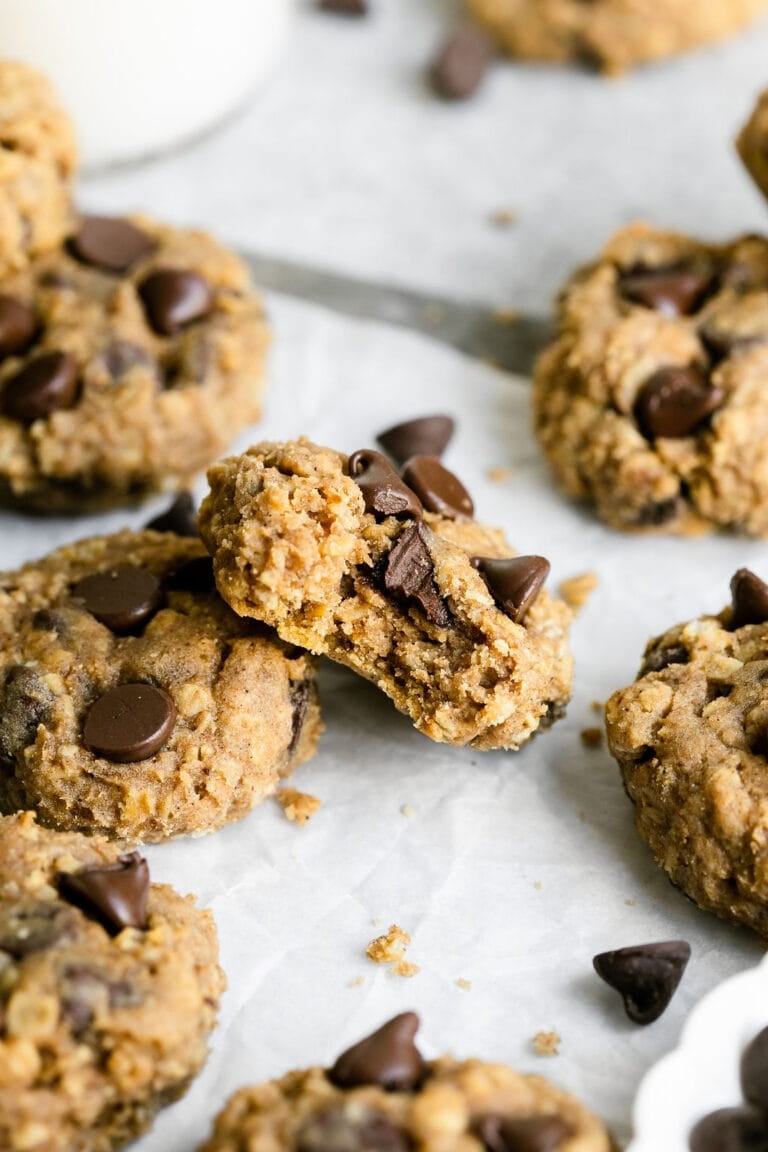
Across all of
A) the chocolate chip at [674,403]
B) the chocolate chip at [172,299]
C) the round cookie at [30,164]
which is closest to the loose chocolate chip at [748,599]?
the chocolate chip at [674,403]

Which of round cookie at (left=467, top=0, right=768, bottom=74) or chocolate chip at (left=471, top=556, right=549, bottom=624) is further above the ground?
round cookie at (left=467, top=0, right=768, bottom=74)

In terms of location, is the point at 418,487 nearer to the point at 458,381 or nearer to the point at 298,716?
the point at 298,716

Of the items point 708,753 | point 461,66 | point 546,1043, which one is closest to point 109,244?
point 461,66

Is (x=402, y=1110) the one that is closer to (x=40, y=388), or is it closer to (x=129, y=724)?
(x=129, y=724)

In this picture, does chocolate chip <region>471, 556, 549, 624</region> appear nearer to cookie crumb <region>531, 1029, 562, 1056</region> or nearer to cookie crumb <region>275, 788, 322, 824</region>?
cookie crumb <region>275, 788, 322, 824</region>

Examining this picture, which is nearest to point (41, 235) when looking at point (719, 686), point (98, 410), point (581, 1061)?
point (98, 410)

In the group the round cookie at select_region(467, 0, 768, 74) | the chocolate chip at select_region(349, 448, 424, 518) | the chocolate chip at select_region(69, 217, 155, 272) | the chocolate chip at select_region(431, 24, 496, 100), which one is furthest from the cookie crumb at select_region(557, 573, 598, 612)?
the round cookie at select_region(467, 0, 768, 74)
